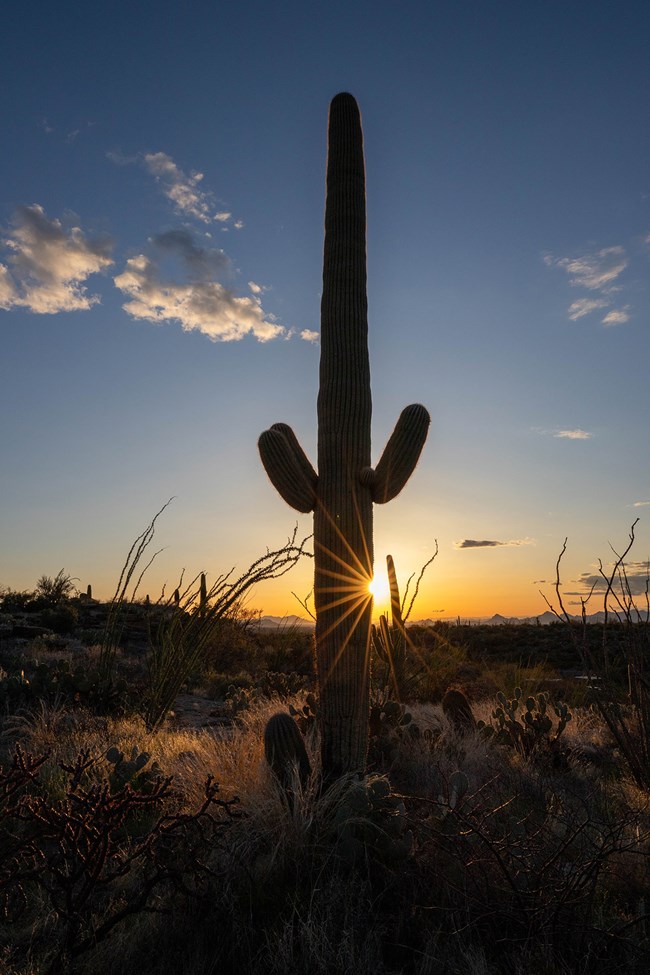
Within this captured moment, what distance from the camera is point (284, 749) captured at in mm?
4367

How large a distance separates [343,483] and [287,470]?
1.47 ft

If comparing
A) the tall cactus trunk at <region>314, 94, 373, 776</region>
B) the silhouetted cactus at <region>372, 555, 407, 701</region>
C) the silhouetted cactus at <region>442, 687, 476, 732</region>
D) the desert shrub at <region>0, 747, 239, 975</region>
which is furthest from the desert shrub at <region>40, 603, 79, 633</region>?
the desert shrub at <region>0, 747, 239, 975</region>

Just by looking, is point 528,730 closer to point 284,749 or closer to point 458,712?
point 458,712

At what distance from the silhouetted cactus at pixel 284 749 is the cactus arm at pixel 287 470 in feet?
→ 5.29

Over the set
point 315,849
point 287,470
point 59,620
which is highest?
point 287,470

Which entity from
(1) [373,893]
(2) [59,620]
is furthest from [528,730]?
(2) [59,620]

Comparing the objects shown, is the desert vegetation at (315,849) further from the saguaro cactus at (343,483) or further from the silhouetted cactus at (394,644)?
the silhouetted cactus at (394,644)

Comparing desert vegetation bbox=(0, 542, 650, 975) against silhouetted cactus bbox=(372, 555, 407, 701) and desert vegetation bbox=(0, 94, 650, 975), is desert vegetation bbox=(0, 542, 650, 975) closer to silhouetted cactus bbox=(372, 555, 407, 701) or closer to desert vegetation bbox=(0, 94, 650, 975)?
desert vegetation bbox=(0, 94, 650, 975)

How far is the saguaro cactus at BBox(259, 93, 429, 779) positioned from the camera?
479cm

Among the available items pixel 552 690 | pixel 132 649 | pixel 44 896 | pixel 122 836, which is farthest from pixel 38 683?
pixel 552 690

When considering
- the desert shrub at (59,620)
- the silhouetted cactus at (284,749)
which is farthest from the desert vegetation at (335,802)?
the desert shrub at (59,620)

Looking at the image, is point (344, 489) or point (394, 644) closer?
point (344, 489)

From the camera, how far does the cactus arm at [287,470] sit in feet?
16.4

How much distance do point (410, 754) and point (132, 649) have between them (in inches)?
415
